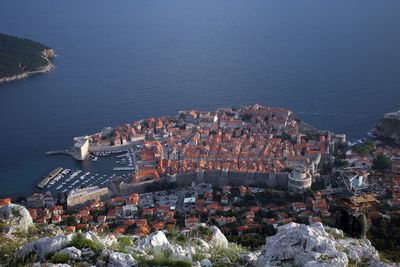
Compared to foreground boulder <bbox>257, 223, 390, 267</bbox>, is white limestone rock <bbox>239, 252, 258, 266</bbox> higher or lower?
lower

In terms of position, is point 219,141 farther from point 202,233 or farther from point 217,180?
point 202,233

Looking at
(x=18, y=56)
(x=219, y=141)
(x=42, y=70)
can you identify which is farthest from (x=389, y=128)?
(x=18, y=56)

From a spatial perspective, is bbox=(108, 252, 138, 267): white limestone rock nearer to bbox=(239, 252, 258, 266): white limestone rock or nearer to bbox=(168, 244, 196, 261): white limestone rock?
bbox=(168, 244, 196, 261): white limestone rock

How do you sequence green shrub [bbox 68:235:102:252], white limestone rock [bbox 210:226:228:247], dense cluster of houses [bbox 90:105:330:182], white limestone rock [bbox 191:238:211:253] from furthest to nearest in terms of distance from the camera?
dense cluster of houses [bbox 90:105:330:182] → white limestone rock [bbox 210:226:228:247] → white limestone rock [bbox 191:238:211:253] → green shrub [bbox 68:235:102:252]

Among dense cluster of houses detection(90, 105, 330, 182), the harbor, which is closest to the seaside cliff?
dense cluster of houses detection(90, 105, 330, 182)

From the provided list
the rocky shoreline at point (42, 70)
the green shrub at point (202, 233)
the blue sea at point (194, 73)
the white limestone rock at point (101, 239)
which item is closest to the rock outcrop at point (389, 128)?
the blue sea at point (194, 73)
